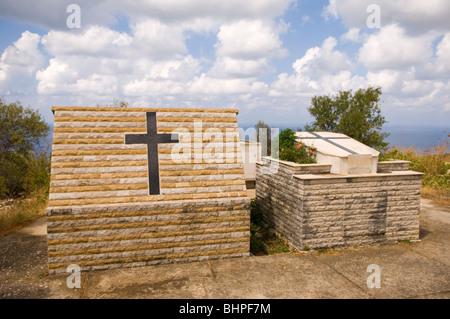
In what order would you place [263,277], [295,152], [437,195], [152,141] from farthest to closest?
[437,195] → [295,152] → [152,141] → [263,277]

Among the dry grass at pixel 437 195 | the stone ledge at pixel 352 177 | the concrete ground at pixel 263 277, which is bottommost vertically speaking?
the concrete ground at pixel 263 277

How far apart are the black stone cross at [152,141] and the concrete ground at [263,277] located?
1703mm

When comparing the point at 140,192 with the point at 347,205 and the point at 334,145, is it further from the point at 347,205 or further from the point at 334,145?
the point at 334,145

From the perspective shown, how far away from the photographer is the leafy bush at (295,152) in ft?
27.4

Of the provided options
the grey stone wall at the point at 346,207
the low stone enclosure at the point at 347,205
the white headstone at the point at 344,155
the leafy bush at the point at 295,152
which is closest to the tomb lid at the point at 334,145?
the white headstone at the point at 344,155

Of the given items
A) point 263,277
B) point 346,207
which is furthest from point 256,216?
point 263,277

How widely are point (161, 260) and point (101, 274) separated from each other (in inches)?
45.3

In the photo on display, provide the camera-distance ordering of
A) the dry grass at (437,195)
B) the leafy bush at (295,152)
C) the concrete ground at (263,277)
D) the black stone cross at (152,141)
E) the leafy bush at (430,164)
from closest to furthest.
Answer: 1. the concrete ground at (263,277)
2. the black stone cross at (152,141)
3. the leafy bush at (295,152)
4. the dry grass at (437,195)
5. the leafy bush at (430,164)

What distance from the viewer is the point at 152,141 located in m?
6.84

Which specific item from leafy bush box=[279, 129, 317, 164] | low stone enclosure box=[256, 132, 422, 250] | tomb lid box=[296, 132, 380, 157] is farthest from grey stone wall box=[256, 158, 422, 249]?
tomb lid box=[296, 132, 380, 157]

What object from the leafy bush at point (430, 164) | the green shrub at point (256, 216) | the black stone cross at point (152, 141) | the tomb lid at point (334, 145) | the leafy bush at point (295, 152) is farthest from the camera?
the leafy bush at point (430, 164)

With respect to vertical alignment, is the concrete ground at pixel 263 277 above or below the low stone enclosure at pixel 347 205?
below

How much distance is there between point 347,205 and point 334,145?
1934 mm

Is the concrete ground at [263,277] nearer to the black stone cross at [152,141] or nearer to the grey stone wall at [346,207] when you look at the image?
the grey stone wall at [346,207]
